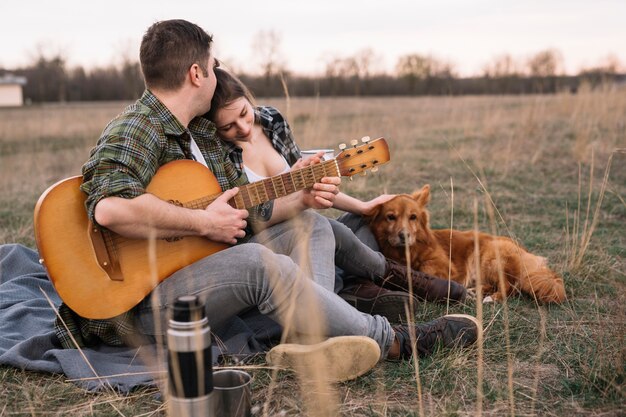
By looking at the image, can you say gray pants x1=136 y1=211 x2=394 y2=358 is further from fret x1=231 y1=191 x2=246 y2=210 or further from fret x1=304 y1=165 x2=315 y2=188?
fret x1=304 y1=165 x2=315 y2=188

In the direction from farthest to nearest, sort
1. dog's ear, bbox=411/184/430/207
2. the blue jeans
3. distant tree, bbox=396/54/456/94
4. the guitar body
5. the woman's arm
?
distant tree, bbox=396/54/456/94 < dog's ear, bbox=411/184/430/207 < the woman's arm < the blue jeans < the guitar body

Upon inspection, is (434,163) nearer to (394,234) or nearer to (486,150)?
(486,150)

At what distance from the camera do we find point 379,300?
328 cm

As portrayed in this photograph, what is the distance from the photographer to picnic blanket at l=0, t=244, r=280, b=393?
2.61 m

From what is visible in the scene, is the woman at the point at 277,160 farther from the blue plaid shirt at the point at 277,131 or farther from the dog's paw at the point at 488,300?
the dog's paw at the point at 488,300

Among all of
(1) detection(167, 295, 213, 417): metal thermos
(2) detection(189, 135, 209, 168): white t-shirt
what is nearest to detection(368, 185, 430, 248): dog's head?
(2) detection(189, 135, 209, 168): white t-shirt

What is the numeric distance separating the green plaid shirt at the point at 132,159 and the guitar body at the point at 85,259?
104mm

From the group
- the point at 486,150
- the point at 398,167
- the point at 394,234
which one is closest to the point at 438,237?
the point at 394,234

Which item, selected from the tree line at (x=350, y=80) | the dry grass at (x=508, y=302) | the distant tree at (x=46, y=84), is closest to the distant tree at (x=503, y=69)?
the tree line at (x=350, y=80)

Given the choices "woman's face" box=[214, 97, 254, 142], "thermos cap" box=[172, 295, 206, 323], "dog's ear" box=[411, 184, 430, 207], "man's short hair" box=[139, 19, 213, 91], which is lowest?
"dog's ear" box=[411, 184, 430, 207]

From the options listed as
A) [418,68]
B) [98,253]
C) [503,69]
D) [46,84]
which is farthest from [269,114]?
[418,68]

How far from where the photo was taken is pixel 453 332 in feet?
9.35

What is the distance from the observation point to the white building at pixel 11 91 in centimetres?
4932

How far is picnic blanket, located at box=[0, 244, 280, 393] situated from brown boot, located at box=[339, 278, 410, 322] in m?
0.58
